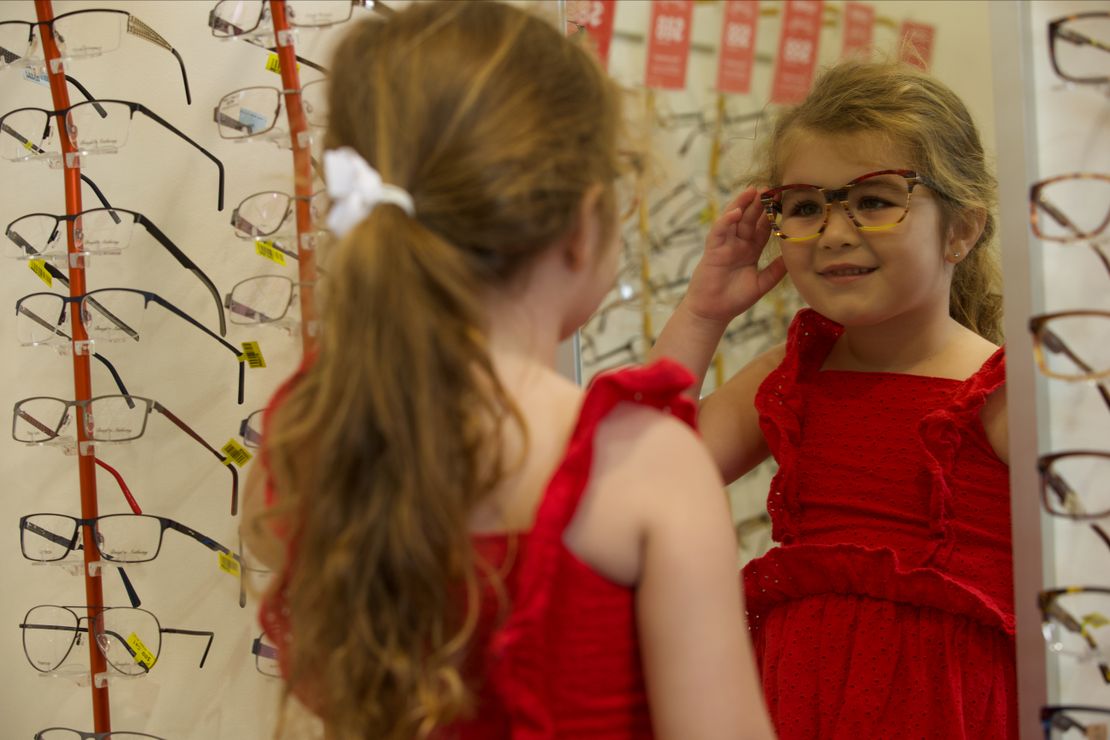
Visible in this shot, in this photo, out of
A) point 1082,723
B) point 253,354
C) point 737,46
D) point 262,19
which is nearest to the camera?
point 1082,723

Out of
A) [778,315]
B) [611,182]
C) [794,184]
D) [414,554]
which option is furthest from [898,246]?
[778,315]

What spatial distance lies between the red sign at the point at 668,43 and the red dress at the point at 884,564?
35.8 inches

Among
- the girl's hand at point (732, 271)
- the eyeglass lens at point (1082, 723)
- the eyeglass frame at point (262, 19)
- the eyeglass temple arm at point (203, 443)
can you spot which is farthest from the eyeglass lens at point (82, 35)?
the eyeglass lens at point (1082, 723)

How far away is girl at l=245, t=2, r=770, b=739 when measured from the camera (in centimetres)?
83

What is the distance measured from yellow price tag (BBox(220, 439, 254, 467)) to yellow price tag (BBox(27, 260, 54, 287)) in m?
0.38

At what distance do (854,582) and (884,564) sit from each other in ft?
0.14

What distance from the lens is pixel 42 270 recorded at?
1.73m

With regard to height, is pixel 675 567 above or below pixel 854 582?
above

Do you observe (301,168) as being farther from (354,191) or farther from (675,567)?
(675,567)

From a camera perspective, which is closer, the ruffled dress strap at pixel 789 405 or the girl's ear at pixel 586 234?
the girl's ear at pixel 586 234

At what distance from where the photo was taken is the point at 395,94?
862 mm

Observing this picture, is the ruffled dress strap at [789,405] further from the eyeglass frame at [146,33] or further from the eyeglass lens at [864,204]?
the eyeglass frame at [146,33]

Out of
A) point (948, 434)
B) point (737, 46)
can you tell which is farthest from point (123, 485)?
point (737, 46)

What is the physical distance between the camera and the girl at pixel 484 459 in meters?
0.83
